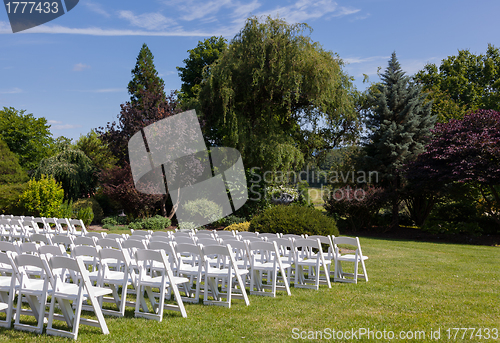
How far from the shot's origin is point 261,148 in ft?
58.3

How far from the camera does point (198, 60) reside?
29109 millimetres

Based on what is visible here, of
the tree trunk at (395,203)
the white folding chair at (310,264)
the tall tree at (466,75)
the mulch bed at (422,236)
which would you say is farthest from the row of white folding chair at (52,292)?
the tall tree at (466,75)

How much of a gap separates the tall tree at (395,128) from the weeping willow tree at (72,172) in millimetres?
14889

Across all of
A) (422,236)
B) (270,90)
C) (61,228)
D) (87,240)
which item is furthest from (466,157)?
(87,240)

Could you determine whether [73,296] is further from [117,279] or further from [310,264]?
[310,264]

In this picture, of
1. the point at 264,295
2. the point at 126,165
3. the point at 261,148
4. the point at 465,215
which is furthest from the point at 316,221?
the point at 465,215

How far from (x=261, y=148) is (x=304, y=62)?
4172mm

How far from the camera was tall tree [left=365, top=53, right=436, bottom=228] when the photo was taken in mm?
20297

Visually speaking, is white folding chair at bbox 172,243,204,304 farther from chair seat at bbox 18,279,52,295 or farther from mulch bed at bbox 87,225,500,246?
mulch bed at bbox 87,225,500,246

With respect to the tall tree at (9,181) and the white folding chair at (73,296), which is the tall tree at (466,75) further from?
the white folding chair at (73,296)

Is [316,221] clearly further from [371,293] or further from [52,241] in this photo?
[52,241]

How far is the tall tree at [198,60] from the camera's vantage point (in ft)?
94.5

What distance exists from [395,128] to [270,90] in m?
7.01

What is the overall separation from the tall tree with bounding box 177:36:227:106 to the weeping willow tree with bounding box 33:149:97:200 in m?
9.29
